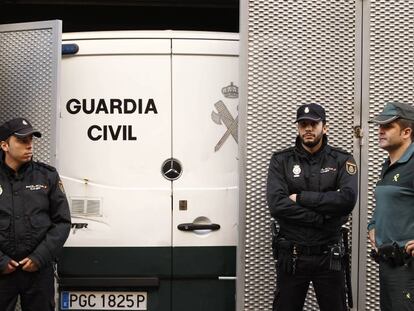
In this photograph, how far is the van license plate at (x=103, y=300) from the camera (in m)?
4.98

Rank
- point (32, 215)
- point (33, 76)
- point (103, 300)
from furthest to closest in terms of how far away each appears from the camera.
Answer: point (33, 76)
point (103, 300)
point (32, 215)

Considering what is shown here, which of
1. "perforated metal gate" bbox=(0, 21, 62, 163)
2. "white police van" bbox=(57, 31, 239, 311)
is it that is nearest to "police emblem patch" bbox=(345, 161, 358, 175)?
"white police van" bbox=(57, 31, 239, 311)

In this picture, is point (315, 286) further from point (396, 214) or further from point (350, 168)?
point (396, 214)

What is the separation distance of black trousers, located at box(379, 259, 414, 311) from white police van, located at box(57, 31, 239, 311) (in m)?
1.44

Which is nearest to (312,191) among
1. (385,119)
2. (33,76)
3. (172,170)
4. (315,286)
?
(315,286)

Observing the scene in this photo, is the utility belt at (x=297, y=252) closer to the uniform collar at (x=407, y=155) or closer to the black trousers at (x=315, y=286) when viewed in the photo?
the black trousers at (x=315, y=286)

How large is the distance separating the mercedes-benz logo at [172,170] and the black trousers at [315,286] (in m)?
1.05

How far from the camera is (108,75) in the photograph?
516 cm

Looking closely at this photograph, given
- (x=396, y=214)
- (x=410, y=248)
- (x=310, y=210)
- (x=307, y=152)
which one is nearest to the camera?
(x=410, y=248)

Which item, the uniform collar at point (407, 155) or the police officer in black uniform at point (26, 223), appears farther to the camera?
the police officer in black uniform at point (26, 223)

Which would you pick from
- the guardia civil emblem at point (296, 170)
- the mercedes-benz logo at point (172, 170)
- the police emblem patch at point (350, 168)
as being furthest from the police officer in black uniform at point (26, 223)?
the police emblem patch at point (350, 168)

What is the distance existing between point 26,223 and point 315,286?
5.94ft

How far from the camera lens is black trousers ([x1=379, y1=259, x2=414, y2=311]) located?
12.3 ft

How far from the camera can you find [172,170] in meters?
5.08
